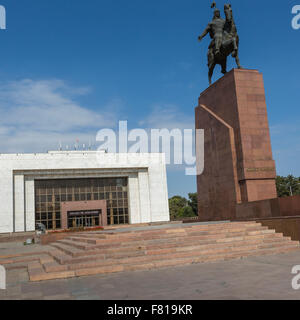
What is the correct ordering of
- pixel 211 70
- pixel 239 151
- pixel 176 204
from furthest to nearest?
pixel 176 204 < pixel 211 70 < pixel 239 151

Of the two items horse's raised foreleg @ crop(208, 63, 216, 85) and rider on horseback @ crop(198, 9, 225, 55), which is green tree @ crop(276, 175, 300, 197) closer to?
horse's raised foreleg @ crop(208, 63, 216, 85)

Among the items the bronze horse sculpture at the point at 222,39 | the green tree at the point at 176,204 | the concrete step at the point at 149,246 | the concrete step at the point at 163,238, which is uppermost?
the bronze horse sculpture at the point at 222,39

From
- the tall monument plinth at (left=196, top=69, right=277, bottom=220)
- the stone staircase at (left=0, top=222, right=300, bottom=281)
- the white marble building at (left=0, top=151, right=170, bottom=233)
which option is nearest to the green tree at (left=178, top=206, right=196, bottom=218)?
the white marble building at (left=0, top=151, right=170, bottom=233)

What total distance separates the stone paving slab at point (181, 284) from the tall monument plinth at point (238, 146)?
18.3 feet

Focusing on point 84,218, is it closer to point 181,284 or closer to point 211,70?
point 211,70

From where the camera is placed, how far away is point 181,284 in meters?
5.48

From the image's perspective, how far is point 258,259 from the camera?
7.81m

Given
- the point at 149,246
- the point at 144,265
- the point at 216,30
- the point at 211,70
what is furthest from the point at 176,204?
the point at 144,265

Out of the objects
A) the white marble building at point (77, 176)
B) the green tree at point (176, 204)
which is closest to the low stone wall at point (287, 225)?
the white marble building at point (77, 176)

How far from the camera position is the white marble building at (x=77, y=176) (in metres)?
34.5

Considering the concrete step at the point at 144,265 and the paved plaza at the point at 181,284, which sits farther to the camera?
the concrete step at the point at 144,265

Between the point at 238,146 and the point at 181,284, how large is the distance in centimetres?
862

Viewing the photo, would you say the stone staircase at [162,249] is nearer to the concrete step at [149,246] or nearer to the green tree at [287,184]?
the concrete step at [149,246]
